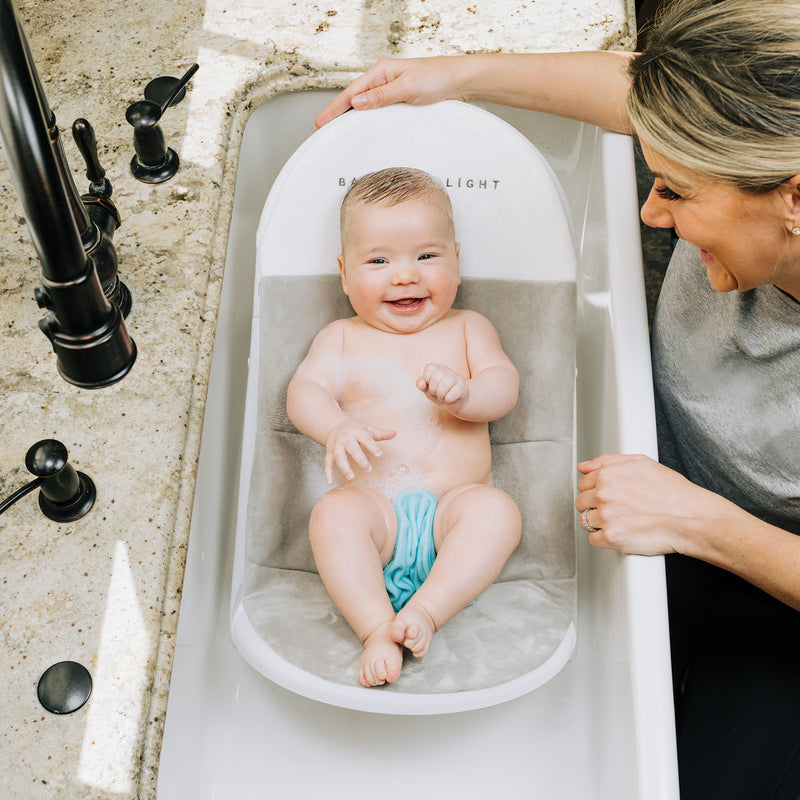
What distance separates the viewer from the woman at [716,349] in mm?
886

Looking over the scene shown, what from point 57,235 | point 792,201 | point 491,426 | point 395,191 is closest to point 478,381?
point 491,426

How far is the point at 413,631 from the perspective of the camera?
3.60ft

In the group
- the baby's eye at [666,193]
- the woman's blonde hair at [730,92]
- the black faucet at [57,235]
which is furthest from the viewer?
the baby's eye at [666,193]

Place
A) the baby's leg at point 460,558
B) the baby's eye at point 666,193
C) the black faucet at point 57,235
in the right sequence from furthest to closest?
the baby's leg at point 460,558 → the baby's eye at point 666,193 → the black faucet at point 57,235

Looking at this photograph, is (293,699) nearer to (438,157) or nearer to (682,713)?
(682,713)

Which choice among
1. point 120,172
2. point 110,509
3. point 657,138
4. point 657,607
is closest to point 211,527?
point 110,509

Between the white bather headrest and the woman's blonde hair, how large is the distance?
1.87ft

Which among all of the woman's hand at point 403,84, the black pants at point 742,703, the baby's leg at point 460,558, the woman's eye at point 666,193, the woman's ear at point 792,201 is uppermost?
the woman's ear at point 792,201

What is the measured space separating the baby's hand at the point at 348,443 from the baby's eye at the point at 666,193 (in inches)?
19.5

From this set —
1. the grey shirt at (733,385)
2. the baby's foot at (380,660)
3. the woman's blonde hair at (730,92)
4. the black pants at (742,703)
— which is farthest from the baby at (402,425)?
the woman's blonde hair at (730,92)

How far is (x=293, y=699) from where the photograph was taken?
1.40 m

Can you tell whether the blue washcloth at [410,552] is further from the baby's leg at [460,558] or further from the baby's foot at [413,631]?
the baby's foot at [413,631]

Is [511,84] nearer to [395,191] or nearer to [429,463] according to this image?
[395,191]

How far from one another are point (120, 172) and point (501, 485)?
826 millimetres
